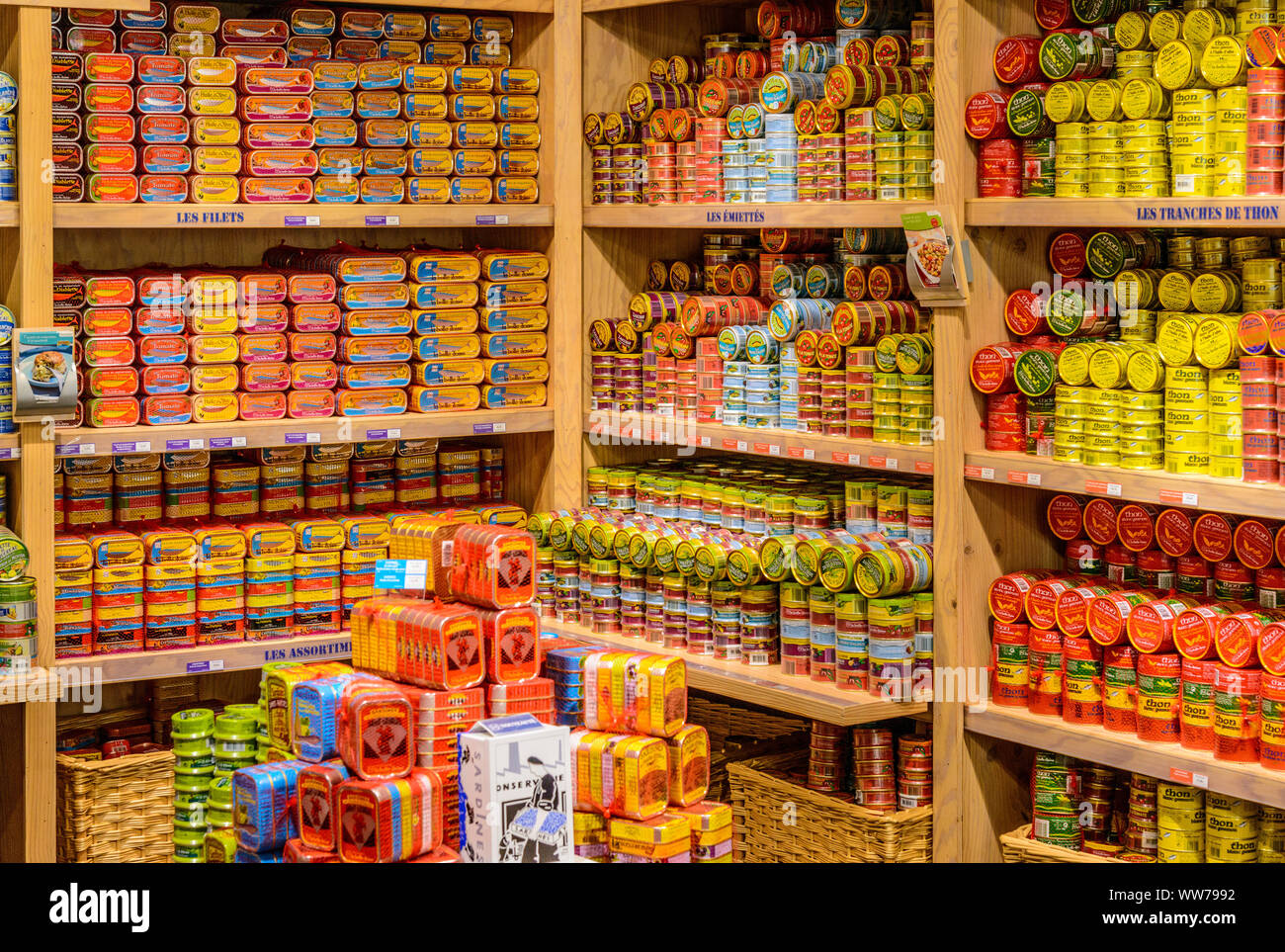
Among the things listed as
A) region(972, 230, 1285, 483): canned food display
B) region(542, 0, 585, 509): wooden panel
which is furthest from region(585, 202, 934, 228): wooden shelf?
region(972, 230, 1285, 483): canned food display

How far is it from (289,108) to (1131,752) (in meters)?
3.14

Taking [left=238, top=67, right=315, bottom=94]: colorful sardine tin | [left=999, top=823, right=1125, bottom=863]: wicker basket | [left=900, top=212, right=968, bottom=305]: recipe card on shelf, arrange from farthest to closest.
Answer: [left=238, top=67, right=315, bottom=94]: colorful sardine tin → [left=900, top=212, right=968, bottom=305]: recipe card on shelf → [left=999, top=823, right=1125, bottom=863]: wicker basket

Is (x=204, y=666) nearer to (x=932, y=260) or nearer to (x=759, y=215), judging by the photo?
(x=759, y=215)

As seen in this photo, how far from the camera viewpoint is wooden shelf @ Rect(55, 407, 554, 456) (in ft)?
16.0

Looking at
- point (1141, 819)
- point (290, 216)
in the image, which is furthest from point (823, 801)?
point (290, 216)

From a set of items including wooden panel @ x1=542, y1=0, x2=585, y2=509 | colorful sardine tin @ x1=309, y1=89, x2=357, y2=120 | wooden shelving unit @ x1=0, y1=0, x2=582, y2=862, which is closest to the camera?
wooden shelving unit @ x1=0, y1=0, x2=582, y2=862

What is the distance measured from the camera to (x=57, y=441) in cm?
479

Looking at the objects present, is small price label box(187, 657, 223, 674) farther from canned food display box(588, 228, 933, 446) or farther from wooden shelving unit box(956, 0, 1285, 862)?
wooden shelving unit box(956, 0, 1285, 862)

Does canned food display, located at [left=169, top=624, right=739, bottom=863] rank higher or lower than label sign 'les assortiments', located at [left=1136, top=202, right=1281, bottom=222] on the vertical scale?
lower

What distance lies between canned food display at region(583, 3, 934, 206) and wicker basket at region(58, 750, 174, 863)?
2.38 m

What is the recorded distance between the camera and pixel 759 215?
16.3 feet

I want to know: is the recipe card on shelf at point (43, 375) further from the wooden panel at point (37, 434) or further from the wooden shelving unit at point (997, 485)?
the wooden shelving unit at point (997, 485)

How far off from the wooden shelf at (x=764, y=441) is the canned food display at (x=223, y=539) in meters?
0.52

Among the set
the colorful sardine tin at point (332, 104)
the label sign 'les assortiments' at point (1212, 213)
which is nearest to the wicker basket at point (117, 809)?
the colorful sardine tin at point (332, 104)
